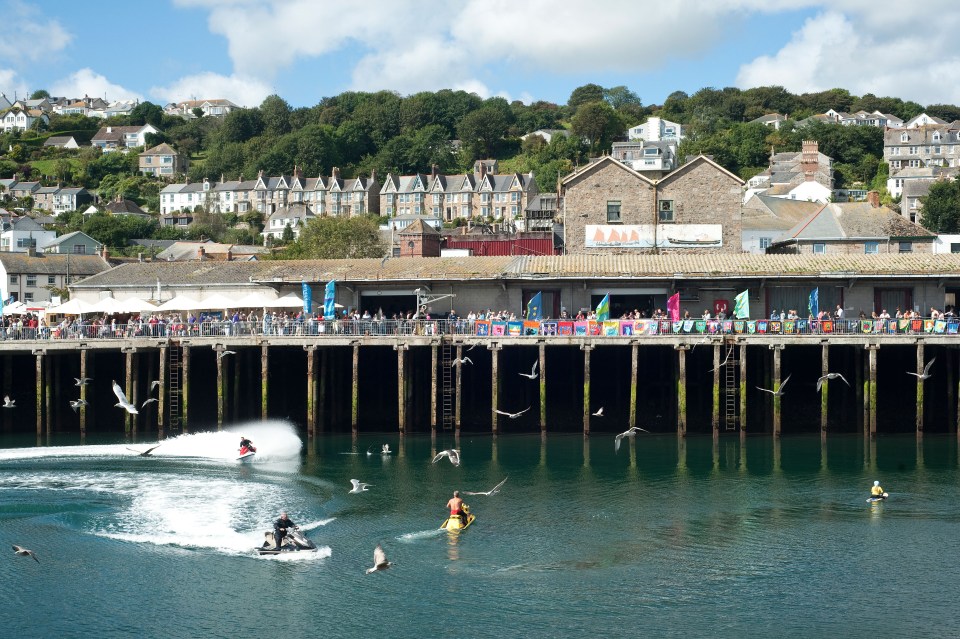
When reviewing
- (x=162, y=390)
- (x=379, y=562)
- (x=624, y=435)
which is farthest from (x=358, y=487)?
(x=162, y=390)

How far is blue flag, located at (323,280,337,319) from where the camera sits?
54000 millimetres

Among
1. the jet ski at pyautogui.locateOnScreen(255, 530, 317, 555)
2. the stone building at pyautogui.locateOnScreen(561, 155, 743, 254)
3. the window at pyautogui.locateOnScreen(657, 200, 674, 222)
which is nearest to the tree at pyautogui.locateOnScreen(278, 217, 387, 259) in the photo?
the stone building at pyautogui.locateOnScreen(561, 155, 743, 254)

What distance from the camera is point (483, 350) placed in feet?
176

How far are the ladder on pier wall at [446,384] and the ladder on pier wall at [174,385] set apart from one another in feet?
40.0

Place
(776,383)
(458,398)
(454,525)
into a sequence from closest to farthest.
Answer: (454,525) < (776,383) < (458,398)

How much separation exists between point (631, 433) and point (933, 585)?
19208 mm

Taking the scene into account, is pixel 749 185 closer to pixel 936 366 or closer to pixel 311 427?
pixel 936 366

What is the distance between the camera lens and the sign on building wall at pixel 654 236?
6500 cm

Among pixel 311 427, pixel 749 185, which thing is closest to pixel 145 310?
pixel 311 427

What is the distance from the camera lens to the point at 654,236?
213 feet

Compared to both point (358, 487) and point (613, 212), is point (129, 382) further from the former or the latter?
point (613, 212)

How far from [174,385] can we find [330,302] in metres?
8.63

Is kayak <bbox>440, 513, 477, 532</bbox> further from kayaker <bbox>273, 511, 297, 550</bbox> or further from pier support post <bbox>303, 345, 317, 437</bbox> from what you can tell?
pier support post <bbox>303, 345, 317, 437</bbox>

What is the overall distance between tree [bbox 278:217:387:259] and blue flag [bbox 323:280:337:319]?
30.3m
